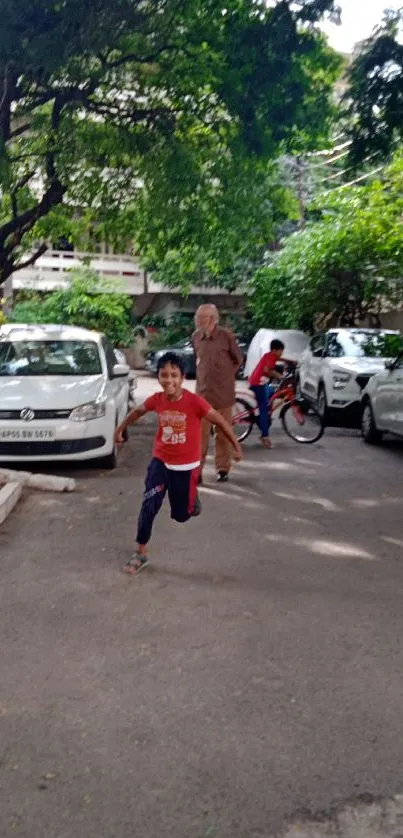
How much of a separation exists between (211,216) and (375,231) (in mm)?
9038

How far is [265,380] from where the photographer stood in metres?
13.6

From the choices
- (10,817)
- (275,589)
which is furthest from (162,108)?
(10,817)

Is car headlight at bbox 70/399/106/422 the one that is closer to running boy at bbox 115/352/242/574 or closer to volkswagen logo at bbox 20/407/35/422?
volkswagen logo at bbox 20/407/35/422

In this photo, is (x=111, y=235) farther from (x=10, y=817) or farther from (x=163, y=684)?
(x=10, y=817)

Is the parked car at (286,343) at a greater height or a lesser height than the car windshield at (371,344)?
lesser

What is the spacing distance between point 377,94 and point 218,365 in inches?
165

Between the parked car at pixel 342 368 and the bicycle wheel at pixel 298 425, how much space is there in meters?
1.93

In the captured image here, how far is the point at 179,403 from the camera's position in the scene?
6633mm

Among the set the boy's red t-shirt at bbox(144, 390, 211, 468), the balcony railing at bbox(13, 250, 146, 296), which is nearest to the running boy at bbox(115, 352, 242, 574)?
the boy's red t-shirt at bbox(144, 390, 211, 468)

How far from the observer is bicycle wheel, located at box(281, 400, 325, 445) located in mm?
14117

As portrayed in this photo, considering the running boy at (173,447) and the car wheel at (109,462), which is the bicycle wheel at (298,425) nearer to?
the car wheel at (109,462)

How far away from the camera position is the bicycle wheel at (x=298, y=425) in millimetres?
14117

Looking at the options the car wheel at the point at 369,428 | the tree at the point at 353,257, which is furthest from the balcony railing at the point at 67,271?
the car wheel at the point at 369,428

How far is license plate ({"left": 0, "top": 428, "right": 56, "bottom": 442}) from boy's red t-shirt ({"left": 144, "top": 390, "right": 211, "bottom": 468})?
4216 mm
